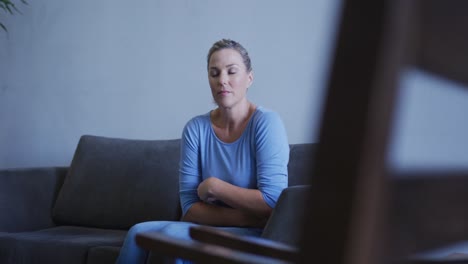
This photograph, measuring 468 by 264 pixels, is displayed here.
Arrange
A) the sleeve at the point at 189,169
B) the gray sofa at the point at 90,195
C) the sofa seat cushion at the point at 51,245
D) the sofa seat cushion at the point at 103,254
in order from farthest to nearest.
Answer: the gray sofa at the point at 90,195
the sofa seat cushion at the point at 51,245
the sofa seat cushion at the point at 103,254
the sleeve at the point at 189,169

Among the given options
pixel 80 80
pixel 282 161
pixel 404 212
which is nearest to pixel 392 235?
pixel 404 212

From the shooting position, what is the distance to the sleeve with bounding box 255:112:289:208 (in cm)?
223

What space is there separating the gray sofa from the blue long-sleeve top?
58 cm

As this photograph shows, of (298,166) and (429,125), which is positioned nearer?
(429,125)

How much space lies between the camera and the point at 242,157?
2.34 meters

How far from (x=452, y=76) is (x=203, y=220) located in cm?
184

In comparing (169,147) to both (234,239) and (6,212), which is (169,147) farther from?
(234,239)

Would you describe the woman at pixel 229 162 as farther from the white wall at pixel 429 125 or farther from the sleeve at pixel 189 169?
the white wall at pixel 429 125

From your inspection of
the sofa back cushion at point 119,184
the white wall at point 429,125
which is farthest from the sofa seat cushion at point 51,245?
the white wall at point 429,125

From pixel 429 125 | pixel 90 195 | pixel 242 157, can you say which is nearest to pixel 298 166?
pixel 242 157

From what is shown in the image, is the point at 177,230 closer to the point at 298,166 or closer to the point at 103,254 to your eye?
the point at 103,254

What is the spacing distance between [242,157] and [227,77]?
297 mm

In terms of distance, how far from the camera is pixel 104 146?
3275 mm

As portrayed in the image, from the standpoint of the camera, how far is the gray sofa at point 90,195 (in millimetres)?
2967
